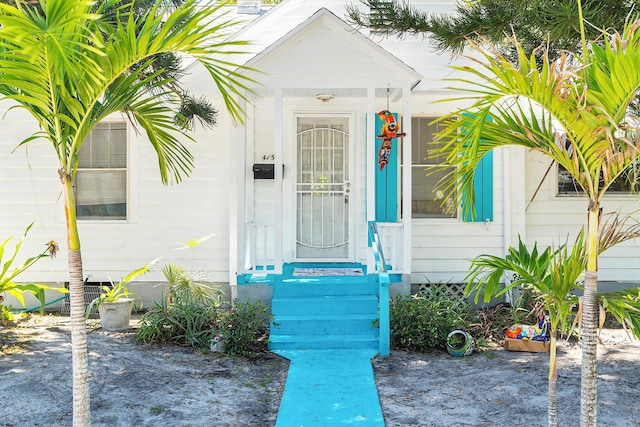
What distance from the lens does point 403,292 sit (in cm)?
783

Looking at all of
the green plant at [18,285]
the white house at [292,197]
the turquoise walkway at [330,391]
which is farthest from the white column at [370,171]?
the green plant at [18,285]

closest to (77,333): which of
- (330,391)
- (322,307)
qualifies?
Answer: (330,391)

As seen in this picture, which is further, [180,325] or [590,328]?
[180,325]

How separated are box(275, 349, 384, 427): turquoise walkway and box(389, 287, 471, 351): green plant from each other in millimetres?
391

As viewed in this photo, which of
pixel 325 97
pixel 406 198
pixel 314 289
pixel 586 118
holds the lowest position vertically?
pixel 314 289

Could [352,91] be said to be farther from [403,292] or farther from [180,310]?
[180,310]

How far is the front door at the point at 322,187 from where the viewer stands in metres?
9.11

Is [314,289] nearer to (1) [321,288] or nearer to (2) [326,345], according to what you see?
(1) [321,288]

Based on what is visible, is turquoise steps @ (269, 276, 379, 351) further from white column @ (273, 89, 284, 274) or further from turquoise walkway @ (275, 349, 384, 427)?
white column @ (273, 89, 284, 274)

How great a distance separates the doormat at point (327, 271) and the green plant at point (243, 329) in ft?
4.02

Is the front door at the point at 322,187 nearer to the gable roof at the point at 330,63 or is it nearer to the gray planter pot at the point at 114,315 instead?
the gable roof at the point at 330,63

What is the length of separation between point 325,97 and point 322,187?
4.36 ft

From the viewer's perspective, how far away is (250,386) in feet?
19.0

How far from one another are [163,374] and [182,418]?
A: 118 centimetres
